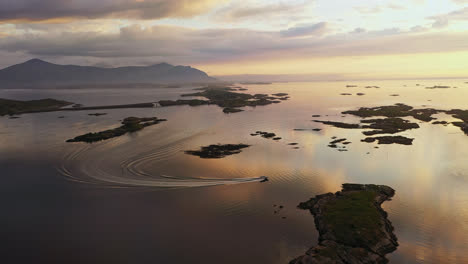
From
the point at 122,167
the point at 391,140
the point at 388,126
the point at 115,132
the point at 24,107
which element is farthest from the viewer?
the point at 24,107

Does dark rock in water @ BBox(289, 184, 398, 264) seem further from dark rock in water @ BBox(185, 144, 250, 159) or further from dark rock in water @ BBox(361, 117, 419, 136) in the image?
dark rock in water @ BBox(361, 117, 419, 136)

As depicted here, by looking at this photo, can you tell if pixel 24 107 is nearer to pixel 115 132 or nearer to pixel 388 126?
pixel 115 132

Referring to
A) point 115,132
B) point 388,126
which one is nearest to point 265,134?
point 388,126

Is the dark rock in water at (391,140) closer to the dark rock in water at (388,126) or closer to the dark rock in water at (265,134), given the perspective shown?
the dark rock in water at (388,126)

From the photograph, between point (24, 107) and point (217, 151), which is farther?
point (24, 107)

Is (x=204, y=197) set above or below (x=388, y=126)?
below

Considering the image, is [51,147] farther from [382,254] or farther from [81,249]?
[382,254]

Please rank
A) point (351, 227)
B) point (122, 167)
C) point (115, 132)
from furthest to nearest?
point (115, 132) < point (122, 167) < point (351, 227)
